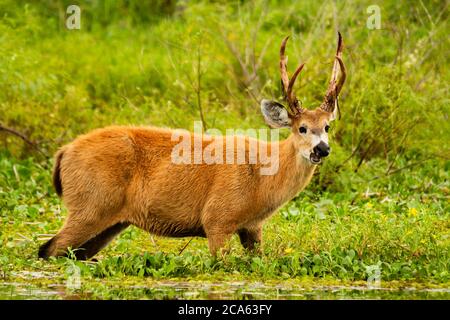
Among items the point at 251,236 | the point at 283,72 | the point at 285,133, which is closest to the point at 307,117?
the point at 283,72

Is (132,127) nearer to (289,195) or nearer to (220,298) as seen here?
(289,195)

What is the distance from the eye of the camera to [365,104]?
13.6 metres

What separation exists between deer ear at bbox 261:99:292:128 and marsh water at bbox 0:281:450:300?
78.6 inches

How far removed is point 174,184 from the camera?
34.3 ft

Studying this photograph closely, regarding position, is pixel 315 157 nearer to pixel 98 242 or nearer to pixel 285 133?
pixel 98 242

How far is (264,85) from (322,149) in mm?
4534

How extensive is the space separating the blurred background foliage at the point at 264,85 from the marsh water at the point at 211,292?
392cm

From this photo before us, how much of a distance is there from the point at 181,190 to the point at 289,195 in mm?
1044

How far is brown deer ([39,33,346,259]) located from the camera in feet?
33.5
